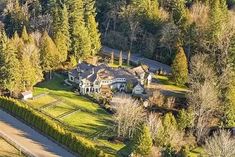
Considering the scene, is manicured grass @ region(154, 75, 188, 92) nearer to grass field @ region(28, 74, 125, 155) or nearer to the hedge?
grass field @ region(28, 74, 125, 155)

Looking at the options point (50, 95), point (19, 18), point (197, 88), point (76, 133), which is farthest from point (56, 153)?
point (19, 18)

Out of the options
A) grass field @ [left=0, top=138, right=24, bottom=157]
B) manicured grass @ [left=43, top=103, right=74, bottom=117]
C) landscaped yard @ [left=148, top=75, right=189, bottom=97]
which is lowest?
grass field @ [left=0, top=138, right=24, bottom=157]

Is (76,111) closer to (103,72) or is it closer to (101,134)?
(101,134)

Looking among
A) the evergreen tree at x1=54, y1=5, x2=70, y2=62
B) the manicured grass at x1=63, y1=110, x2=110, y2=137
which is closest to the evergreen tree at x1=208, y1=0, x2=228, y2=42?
the manicured grass at x1=63, y1=110, x2=110, y2=137

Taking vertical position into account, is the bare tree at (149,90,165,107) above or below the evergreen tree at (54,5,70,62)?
below

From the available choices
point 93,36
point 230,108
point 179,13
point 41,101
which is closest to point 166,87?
point 230,108

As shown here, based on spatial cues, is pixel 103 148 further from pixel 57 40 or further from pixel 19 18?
pixel 19 18

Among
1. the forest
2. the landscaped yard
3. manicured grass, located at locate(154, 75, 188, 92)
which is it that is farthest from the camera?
manicured grass, located at locate(154, 75, 188, 92)
